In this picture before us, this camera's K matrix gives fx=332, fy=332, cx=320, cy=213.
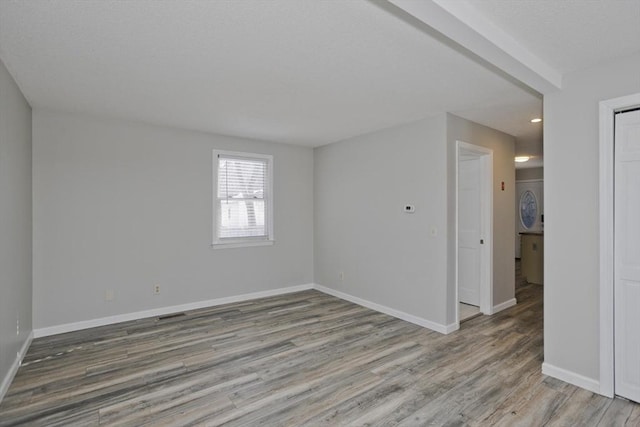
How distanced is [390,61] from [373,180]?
2359 millimetres

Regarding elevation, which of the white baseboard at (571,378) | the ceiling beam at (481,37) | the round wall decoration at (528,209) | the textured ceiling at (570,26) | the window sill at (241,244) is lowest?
the white baseboard at (571,378)

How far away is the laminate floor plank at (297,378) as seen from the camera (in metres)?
2.29

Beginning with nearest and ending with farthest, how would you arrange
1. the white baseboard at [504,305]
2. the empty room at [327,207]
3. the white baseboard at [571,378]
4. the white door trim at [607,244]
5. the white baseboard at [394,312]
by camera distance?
the empty room at [327,207], the white door trim at [607,244], the white baseboard at [571,378], the white baseboard at [394,312], the white baseboard at [504,305]

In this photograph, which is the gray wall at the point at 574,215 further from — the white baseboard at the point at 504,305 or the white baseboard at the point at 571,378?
the white baseboard at the point at 504,305

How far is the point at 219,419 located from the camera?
2.25 metres

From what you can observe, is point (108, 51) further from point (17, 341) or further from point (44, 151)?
point (17, 341)

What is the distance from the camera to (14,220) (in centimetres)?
288

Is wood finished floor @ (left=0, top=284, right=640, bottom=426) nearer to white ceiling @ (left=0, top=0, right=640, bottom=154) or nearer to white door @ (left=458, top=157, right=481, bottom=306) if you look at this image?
white door @ (left=458, top=157, right=481, bottom=306)

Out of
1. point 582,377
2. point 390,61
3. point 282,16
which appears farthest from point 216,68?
point 582,377

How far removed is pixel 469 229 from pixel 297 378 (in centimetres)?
319

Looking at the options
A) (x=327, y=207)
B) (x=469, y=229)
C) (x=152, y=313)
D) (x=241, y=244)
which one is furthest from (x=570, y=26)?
(x=152, y=313)

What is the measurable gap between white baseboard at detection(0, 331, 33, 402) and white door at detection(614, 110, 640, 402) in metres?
4.62

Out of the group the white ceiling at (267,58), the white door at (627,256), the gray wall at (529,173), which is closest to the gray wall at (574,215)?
the white door at (627,256)

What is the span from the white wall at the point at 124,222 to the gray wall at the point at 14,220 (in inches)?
9.7
